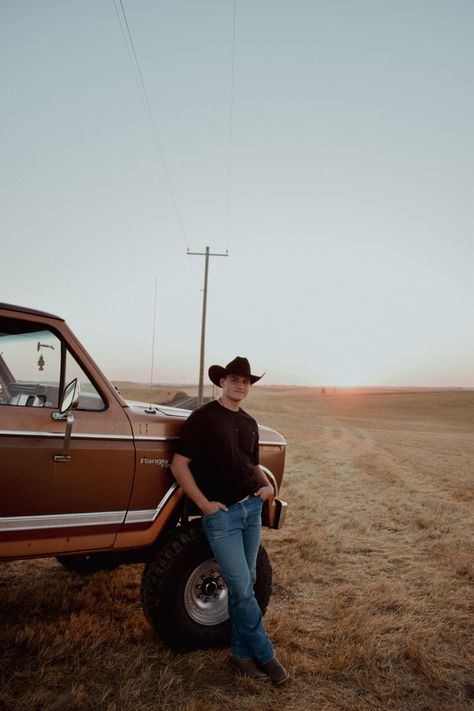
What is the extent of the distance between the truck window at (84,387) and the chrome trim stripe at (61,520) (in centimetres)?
68

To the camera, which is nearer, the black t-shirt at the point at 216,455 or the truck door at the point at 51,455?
the truck door at the point at 51,455

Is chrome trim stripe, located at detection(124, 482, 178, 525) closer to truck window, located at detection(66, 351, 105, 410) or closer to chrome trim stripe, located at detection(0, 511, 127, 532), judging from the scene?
chrome trim stripe, located at detection(0, 511, 127, 532)

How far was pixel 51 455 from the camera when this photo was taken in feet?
9.68

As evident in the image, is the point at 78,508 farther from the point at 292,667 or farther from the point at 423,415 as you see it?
the point at 423,415

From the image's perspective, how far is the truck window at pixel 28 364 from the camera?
10.5 ft

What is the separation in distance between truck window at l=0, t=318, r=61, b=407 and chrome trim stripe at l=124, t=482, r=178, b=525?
2.95ft

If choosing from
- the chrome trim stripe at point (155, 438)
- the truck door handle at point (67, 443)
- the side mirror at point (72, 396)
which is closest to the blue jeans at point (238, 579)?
the chrome trim stripe at point (155, 438)

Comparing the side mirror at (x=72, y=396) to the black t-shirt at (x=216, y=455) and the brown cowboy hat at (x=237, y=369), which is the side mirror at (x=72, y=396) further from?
the brown cowboy hat at (x=237, y=369)

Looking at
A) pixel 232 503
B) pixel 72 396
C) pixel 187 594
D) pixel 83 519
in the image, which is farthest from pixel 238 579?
pixel 72 396

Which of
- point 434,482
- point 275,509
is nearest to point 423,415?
point 434,482

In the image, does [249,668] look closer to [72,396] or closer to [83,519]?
[83,519]

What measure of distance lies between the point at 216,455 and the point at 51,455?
3.35ft

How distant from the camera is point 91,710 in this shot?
284 centimetres

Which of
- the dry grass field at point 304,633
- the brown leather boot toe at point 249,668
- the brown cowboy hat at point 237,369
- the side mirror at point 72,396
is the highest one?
the brown cowboy hat at point 237,369
